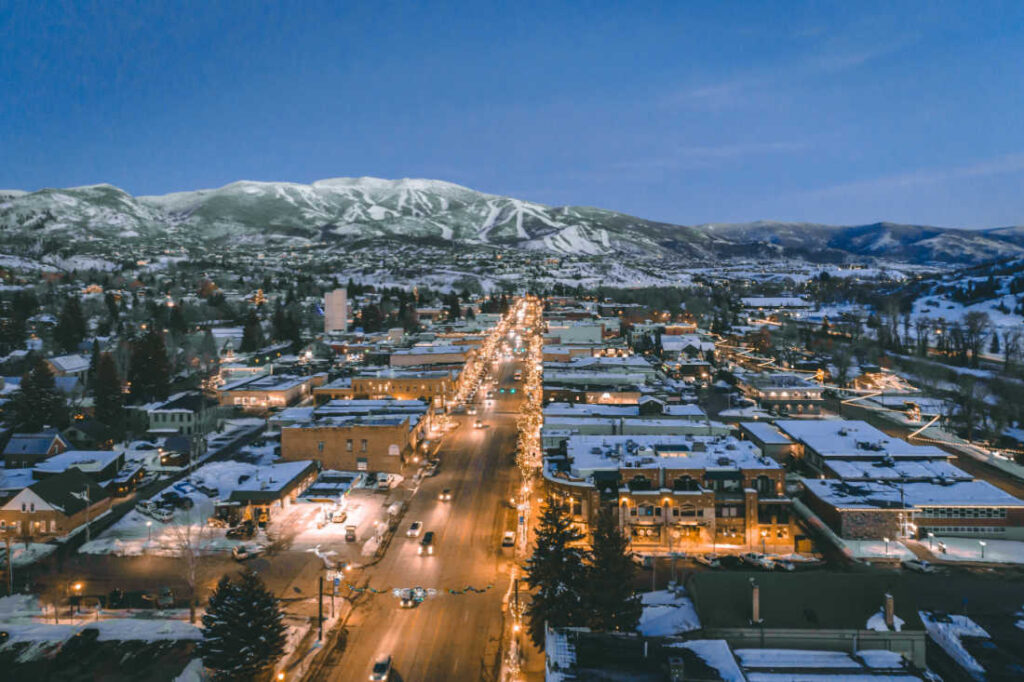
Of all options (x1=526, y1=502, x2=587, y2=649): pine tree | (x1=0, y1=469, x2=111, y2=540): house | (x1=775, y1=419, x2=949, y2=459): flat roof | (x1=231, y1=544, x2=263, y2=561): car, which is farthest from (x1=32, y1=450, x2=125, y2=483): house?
(x1=775, y1=419, x2=949, y2=459): flat roof

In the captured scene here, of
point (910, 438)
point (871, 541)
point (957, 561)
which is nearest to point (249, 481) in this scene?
point (871, 541)

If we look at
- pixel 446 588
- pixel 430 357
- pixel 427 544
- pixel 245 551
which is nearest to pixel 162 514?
pixel 245 551

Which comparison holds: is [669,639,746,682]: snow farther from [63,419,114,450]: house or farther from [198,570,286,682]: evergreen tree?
[63,419,114,450]: house

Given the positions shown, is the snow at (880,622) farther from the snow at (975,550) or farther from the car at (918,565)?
the snow at (975,550)

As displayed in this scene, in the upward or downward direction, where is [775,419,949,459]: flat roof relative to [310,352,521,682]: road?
upward

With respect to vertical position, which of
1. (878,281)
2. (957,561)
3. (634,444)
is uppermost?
(878,281)

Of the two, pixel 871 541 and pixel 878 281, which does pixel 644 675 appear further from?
pixel 878 281
